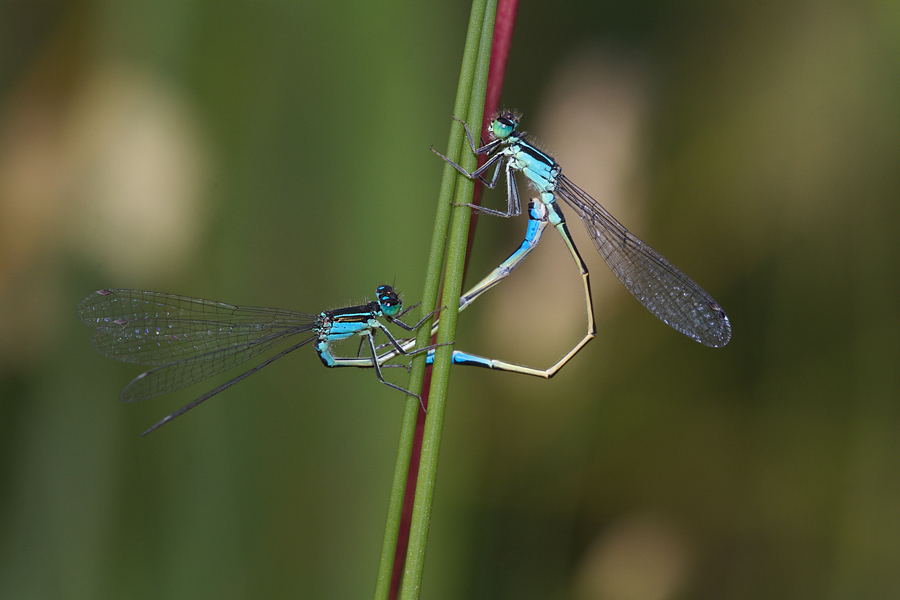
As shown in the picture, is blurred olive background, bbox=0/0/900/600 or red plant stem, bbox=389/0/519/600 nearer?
red plant stem, bbox=389/0/519/600

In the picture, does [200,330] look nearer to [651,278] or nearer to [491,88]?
[491,88]

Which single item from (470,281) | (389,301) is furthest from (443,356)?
(470,281)

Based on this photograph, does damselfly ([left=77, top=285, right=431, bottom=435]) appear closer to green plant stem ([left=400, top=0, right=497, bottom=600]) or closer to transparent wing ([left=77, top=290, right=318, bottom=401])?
transparent wing ([left=77, top=290, right=318, bottom=401])

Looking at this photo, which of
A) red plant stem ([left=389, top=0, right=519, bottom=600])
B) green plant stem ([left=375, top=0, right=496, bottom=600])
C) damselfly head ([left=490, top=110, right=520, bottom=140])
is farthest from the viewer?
damselfly head ([left=490, top=110, right=520, bottom=140])

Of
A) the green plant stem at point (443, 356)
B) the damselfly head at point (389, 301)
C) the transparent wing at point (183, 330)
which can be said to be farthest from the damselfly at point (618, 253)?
the transparent wing at point (183, 330)

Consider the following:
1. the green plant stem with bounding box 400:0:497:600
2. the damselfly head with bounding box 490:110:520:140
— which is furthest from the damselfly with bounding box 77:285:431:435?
the green plant stem with bounding box 400:0:497:600

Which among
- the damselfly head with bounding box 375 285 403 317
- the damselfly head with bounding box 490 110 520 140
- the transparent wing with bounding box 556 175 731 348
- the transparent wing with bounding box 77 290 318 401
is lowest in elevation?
the transparent wing with bounding box 77 290 318 401

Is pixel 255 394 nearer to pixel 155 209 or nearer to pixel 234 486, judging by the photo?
pixel 234 486

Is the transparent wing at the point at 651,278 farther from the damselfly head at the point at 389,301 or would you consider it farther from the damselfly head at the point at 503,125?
the damselfly head at the point at 389,301
